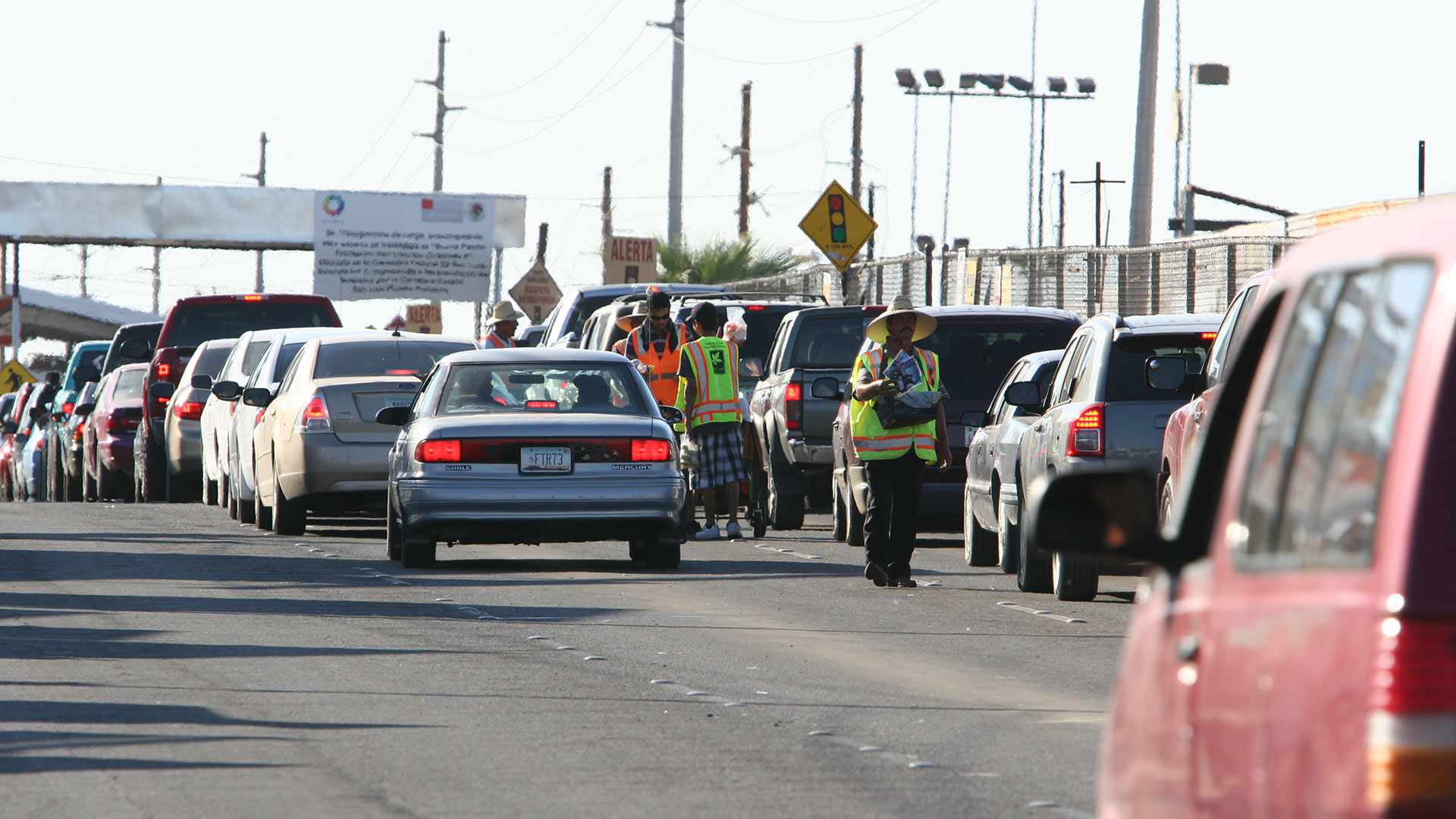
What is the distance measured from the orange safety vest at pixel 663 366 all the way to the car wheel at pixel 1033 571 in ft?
18.1

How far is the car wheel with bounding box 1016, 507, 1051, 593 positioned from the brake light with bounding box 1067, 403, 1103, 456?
3.55 feet

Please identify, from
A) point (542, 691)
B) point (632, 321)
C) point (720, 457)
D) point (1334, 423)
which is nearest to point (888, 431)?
point (720, 457)

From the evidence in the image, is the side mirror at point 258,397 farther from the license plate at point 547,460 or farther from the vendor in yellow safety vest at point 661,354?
the license plate at point 547,460

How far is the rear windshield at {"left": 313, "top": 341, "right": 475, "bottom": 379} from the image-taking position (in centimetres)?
1922

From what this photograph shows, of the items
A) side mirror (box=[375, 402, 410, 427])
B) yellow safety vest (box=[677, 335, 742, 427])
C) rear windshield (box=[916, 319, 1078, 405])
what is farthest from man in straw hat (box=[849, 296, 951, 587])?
yellow safety vest (box=[677, 335, 742, 427])

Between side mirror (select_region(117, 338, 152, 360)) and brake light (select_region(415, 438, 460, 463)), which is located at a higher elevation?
side mirror (select_region(117, 338, 152, 360))

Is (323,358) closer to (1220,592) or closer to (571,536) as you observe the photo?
(571,536)

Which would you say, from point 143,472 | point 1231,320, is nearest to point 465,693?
point 1231,320

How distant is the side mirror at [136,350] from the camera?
30.2 metres

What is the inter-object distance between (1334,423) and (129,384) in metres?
27.1

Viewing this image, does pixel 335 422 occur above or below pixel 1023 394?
below

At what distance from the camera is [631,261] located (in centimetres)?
5584

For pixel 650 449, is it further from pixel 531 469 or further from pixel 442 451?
pixel 442 451

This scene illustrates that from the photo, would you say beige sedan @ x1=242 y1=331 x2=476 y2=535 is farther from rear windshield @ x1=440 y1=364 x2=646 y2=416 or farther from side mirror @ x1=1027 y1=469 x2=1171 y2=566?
side mirror @ x1=1027 y1=469 x2=1171 y2=566
